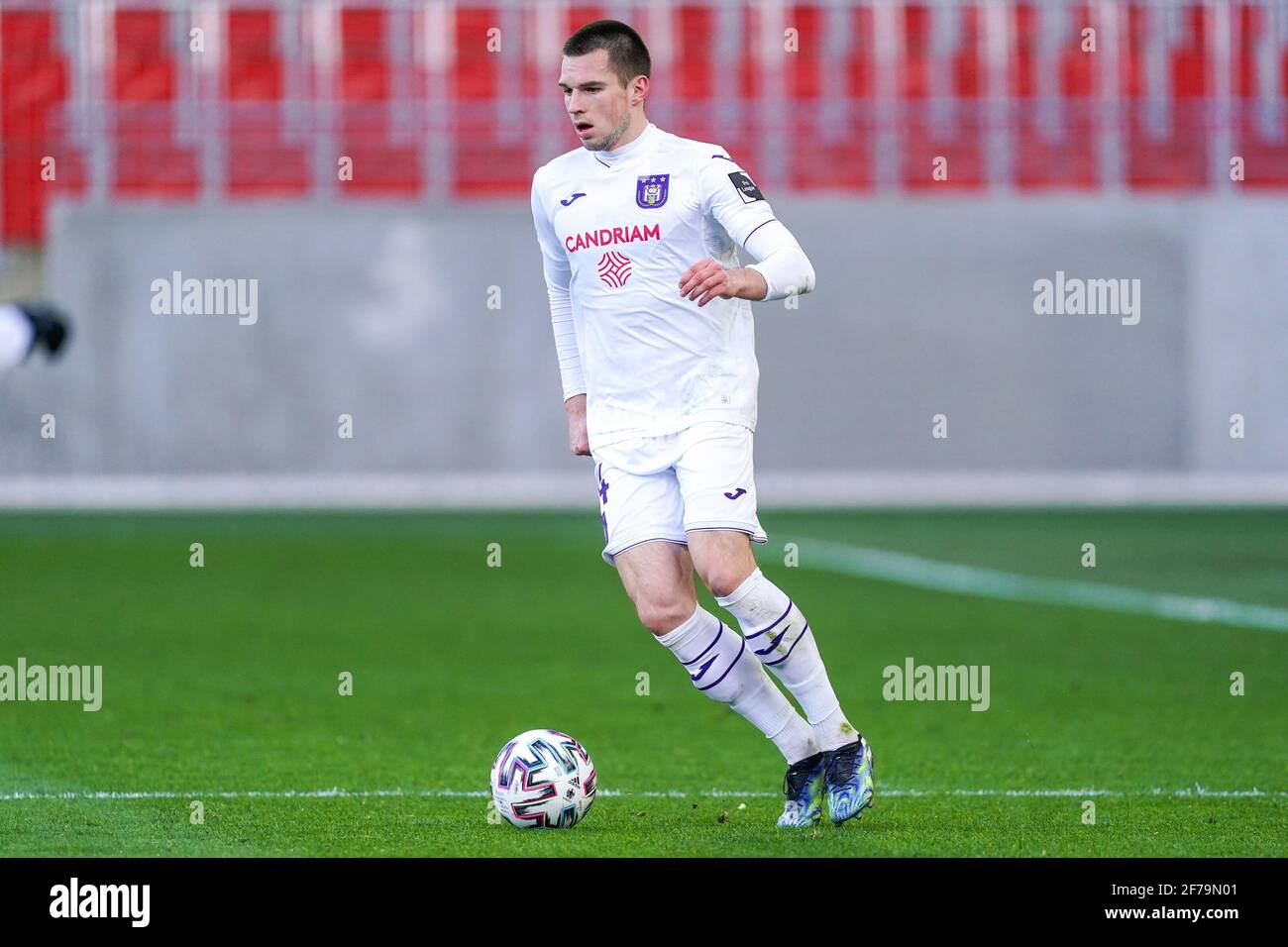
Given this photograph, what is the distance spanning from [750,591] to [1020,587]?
30.7 ft

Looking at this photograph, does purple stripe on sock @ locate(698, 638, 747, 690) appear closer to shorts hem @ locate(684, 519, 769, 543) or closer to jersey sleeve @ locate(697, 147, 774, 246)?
shorts hem @ locate(684, 519, 769, 543)

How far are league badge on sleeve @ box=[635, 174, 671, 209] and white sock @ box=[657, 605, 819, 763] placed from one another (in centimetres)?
125

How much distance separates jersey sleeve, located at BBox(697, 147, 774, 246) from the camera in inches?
241

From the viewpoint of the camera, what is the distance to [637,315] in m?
6.30

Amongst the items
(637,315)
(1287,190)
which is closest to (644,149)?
(637,315)

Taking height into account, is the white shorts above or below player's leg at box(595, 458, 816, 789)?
above

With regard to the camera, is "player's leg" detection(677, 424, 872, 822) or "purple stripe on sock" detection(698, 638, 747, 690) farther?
"purple stripe on sock" detection(698, 638, 747, 690)

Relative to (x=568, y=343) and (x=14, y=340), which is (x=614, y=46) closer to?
(x=568, y=343)

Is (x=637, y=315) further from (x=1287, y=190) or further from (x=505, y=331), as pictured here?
(x=1287, y=190)

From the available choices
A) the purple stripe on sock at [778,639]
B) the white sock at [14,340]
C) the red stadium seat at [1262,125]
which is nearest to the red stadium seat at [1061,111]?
the red stadium seat at [1262,125]

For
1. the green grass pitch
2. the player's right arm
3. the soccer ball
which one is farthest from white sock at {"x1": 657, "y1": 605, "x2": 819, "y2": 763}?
the player's right arm

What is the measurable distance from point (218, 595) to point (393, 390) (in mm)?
9210

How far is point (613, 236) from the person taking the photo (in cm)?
628

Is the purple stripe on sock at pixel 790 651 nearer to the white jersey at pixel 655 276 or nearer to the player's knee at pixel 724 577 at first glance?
the player's knee at pixel 724 577
